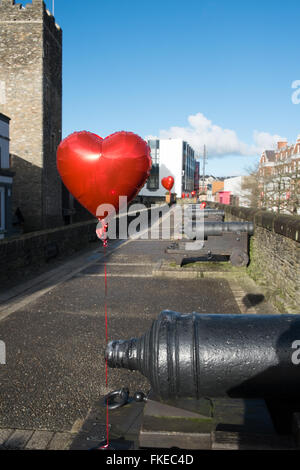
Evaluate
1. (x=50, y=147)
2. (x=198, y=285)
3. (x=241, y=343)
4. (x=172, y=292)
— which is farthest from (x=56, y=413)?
(x=50, y=147)

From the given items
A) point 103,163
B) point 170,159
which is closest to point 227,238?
point 103,163

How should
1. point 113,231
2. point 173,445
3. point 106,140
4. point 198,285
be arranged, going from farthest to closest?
point 113,231 → point 198,285 → point 106,140 → point 173,445

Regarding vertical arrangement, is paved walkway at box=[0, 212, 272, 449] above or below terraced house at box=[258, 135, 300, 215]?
below

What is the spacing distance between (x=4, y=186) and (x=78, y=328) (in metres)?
17.2

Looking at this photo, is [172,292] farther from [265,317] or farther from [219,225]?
[265,317]

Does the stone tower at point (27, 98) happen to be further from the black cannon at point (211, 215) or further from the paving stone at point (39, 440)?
the paving stone at point (39, 440)

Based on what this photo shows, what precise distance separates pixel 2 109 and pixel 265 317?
27.5 meters

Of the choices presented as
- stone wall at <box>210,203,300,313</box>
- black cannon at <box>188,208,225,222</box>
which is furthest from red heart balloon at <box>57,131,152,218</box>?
black cannon at <box>188,208,225,222</box>

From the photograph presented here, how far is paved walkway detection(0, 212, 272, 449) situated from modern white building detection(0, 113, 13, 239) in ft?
36.7

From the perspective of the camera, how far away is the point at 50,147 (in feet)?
89.8

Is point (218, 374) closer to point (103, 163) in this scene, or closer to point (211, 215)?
point (103, 163)

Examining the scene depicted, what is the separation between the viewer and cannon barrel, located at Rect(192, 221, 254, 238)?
8.70m

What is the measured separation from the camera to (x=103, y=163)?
3.79 m

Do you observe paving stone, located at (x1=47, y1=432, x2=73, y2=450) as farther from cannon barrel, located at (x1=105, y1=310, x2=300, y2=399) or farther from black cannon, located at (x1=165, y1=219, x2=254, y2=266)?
black cannon, located at (x1=165, y1=219, x2=254, y2=266)
